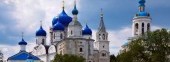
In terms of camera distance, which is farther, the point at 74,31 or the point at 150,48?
the point at 74,31

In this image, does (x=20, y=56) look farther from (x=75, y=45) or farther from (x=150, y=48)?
(x=150, y=48)

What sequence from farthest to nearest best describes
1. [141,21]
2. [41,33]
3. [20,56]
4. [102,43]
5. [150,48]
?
[41,33], [102,43], [20,56], [141,21], [150,48]

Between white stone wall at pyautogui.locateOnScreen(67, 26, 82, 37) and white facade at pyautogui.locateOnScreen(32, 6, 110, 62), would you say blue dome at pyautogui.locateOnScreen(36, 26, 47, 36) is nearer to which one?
white facade at pyautogui.locateOnScreen(32, 6, 110, 62)

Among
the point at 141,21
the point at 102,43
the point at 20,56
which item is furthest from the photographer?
the point at 102,43

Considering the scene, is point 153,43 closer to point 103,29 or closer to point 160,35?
point 160,35

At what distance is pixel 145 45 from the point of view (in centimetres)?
4819

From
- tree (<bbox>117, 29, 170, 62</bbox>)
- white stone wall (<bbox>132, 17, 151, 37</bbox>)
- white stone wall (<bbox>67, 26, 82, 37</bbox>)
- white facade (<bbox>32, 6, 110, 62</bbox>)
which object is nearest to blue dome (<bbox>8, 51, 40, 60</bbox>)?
white facade (<bbox>32, 6, 110, 62</bbox>)

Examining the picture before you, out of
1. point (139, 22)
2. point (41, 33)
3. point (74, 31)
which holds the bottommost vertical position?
point (74, 31)

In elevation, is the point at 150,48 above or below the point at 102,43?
below

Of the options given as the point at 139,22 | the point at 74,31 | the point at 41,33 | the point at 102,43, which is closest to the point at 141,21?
the point at 139,22

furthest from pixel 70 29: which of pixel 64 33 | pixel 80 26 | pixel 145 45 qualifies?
pixel 145 45

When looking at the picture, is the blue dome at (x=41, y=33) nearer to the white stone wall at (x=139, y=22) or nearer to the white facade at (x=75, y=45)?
the white facade at (x=75, y=45)

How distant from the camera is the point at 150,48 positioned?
1875 inches

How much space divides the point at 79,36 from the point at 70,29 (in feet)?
5.43
